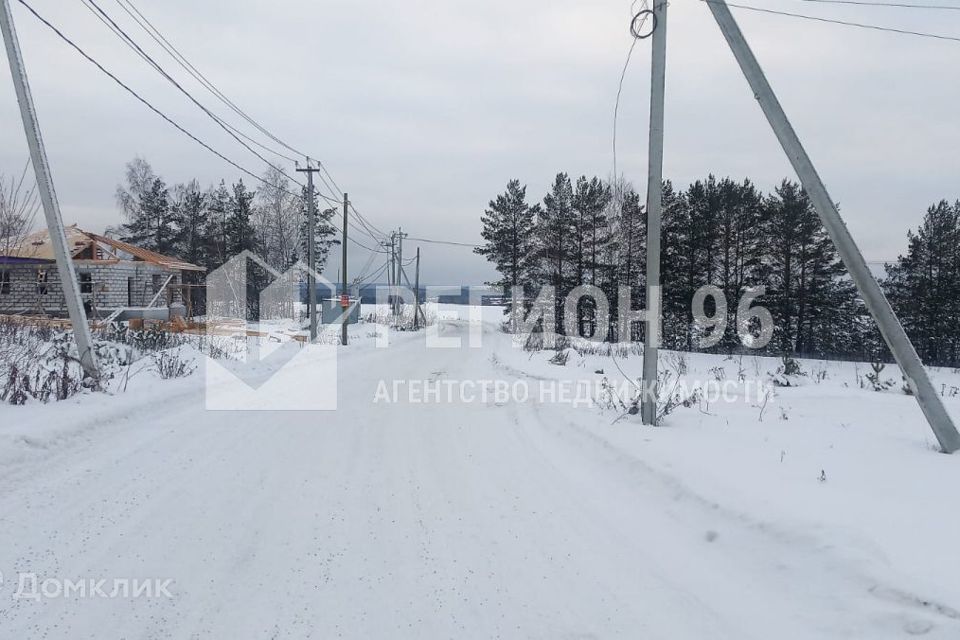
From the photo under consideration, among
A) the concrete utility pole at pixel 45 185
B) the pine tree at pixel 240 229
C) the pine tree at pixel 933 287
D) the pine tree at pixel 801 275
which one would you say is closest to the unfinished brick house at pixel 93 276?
A: the pine tree at pixel 240 229

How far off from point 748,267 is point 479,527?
32810 millimetres

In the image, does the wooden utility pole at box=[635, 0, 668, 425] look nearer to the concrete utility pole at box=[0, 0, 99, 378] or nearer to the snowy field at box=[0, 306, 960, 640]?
the snowy field at box=[0, 306, 960, 640]

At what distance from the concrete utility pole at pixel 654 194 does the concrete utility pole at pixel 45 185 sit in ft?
26.1

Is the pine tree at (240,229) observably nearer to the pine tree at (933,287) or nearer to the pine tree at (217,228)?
the pine tree at (217,228)

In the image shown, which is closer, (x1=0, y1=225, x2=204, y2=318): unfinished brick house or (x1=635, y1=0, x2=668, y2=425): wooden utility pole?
(x1=635, y1=0, x2=668, y2=425): wooden utility pole

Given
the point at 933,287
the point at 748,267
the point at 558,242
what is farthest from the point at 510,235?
the point at 933,287

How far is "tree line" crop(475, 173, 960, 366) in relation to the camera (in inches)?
1134

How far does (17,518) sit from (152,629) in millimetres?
2090

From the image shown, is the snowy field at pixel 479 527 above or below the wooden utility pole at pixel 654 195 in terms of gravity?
below

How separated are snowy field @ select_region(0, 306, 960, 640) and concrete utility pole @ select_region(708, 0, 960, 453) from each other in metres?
0.45

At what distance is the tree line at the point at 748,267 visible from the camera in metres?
28.8

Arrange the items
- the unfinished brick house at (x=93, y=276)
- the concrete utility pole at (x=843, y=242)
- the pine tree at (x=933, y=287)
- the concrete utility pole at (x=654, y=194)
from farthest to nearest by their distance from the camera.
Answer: the pine tree at (x=933, y=287) < the unfinished brick house at (x=93, y=276) < the concrete utility pole at (x=654, y=194) < the concrete utility pole at (x=843, y=242)

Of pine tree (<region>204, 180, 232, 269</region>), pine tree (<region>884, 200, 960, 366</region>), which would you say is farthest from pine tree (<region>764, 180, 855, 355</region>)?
pine tree (<region>204, 180, 232, 269</region>)

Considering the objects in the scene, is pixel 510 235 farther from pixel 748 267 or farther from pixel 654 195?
pixel 654 195
